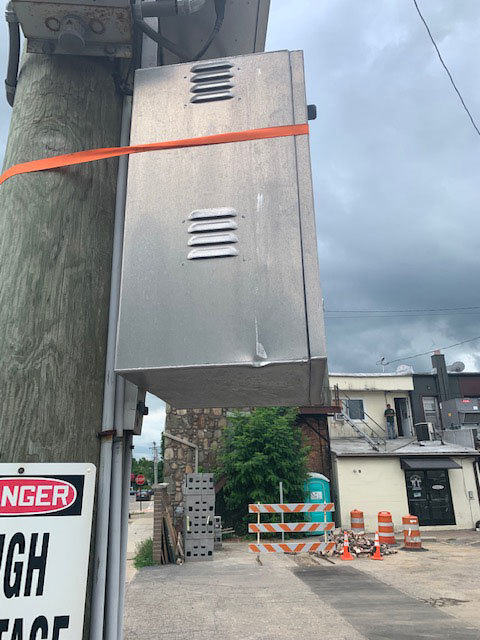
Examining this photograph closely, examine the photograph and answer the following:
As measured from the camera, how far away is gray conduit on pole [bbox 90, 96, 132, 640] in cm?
107

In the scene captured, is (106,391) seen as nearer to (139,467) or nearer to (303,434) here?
(303,434)

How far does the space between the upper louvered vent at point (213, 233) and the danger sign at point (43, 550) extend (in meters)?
0.63

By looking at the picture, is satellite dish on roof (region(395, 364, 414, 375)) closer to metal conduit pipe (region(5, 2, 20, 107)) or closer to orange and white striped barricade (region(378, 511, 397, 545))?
orange and white striped barricade (region(378, 511, 397, 545))

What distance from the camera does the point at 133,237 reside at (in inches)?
52.9

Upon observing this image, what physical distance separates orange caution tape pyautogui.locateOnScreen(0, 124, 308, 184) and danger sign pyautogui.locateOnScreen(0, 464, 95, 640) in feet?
2.60

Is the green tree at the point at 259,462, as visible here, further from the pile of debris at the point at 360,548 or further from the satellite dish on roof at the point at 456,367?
the satellite dish on roof at the point at 456,367

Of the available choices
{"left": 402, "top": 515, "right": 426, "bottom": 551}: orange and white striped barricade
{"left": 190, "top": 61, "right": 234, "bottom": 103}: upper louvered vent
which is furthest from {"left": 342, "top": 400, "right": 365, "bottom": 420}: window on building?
{"left": 190, "top": 61, "right": 234, "bottom": 103}: upper louvered vent

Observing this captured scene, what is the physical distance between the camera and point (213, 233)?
1.31 m

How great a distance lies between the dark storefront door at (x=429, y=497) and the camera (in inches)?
649

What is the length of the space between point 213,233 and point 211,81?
23.2 inches

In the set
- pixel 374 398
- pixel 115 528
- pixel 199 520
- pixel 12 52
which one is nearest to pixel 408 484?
pixel 374 398

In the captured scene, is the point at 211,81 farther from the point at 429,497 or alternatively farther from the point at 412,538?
the point at 429,497

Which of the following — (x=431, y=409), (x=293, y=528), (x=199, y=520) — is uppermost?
(x=431, y=409)

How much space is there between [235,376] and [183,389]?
189 mm
